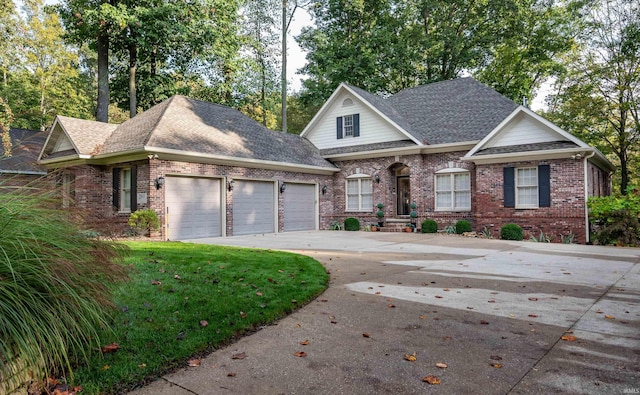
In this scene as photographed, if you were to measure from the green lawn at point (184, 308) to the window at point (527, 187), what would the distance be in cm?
1039

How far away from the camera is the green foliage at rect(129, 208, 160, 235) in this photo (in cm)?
1243

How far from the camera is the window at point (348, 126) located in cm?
1956

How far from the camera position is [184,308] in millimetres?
4184

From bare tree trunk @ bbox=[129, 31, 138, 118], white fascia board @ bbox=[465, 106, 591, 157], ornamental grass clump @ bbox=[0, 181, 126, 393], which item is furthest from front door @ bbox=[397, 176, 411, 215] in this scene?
ornamental grass clump @ bbox=[0, 181, 126, 393]

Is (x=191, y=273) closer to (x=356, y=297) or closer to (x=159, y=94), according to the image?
(x=356, y=297)

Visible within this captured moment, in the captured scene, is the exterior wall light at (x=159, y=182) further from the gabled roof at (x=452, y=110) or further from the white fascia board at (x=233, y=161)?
the gabled roof at (x=452, y=110)

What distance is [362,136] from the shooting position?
63.3ft

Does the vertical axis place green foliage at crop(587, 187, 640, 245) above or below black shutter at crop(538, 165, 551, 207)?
below

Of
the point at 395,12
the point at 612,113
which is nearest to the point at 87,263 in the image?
the point at 612,113

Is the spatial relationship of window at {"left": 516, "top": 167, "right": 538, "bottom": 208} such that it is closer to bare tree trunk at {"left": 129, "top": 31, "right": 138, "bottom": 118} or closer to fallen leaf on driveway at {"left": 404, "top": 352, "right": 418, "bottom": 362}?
fallen leaf on driveway at {"left": 404, "top": 352, "right": 418, "bottom": 362}

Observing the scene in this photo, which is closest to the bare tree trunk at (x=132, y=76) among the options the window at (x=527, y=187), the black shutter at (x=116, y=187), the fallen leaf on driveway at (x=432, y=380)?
the black shutter at (x=116, y=187)

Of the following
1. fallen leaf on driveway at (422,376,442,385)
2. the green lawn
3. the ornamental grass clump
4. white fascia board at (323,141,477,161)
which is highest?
white fascia board at (323,141,477,161)

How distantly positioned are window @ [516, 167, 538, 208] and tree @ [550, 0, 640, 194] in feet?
31.8

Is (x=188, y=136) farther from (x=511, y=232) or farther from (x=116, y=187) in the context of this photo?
(x=511, y=232)
